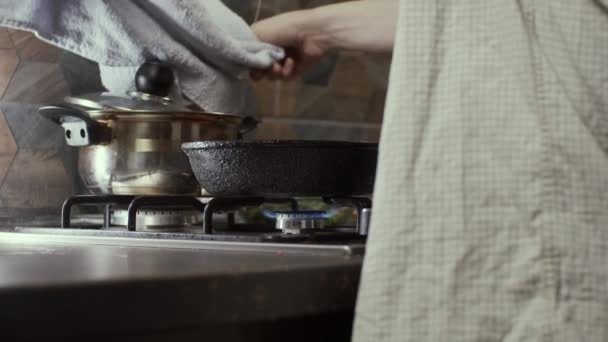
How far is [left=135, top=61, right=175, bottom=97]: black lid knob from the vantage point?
116 cm

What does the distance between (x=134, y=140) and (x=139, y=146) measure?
11 millimetres

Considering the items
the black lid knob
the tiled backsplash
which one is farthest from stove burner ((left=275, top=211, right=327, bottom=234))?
the tiled backsplash

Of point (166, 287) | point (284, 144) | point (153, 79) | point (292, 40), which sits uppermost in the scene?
point (292, 40)

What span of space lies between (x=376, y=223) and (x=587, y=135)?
185 mm

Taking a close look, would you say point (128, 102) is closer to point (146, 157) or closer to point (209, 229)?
point (146, 157)

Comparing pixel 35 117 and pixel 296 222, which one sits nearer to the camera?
pixel 296 222

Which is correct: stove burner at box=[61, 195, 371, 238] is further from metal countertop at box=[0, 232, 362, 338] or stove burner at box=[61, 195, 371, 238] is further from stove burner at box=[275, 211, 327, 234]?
metal countertop at box=[0, 232, 362, 338]

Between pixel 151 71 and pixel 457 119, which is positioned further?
pixel 151 71

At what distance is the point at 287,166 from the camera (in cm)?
81

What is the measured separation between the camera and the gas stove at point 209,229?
28.4 inches

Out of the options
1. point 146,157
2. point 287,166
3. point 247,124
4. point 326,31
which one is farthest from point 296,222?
point 326,31

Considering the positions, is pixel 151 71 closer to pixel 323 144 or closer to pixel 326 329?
pixel 323 144

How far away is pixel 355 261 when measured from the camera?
2.04 ft

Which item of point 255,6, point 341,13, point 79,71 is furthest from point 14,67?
point 341,13
